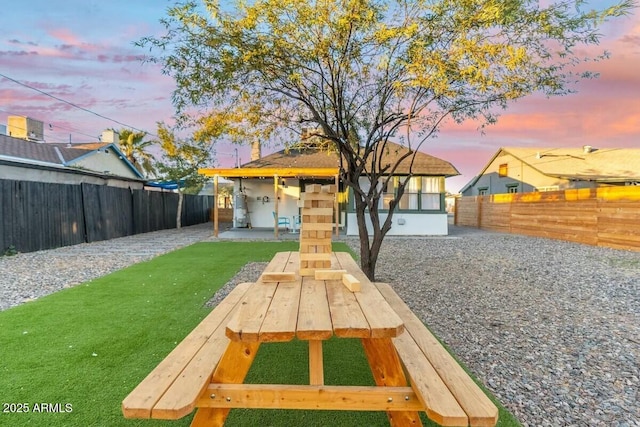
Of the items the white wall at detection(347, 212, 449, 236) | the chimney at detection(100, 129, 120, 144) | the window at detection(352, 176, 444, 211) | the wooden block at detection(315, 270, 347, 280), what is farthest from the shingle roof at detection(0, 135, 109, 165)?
the wooden block at detection(315, 270, 347, 280)

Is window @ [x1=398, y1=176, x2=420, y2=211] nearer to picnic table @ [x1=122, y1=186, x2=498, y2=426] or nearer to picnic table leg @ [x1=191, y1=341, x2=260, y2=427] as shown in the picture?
picnic table @ [x1=122, y1=186, x2=498, y2=426]

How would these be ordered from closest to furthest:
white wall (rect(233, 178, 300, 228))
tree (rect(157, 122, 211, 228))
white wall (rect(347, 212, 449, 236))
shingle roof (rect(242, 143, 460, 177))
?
1. shingle roof (rect(242, 143, 460, 177))
2. white wall (rect(347, 212, 449, 236))
3. white wall (rect(233, 178, 300, 228))
4. tree (rect(157, 122, 211, 228))

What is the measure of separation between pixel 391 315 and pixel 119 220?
14.3 metres

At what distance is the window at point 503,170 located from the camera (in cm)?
2235

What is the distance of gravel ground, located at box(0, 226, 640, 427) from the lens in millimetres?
2619

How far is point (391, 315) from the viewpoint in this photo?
1.76 m

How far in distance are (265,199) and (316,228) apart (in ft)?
48.7

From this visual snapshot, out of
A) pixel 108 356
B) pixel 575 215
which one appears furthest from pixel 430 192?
pixel 108 356

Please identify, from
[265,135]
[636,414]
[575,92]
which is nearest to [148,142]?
[265,135]

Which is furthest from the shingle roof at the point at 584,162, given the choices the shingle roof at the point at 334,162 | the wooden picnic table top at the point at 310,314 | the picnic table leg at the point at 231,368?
the picnic table leg at the point at 231,368

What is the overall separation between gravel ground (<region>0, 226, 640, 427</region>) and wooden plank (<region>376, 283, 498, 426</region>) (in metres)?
0.82

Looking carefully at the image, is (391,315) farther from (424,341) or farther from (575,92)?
(575,92)

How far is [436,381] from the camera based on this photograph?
172 cm

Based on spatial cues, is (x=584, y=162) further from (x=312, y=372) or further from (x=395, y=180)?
(x=312, y=372)
